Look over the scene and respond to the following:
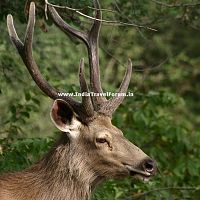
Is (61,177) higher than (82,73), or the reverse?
(82,73)

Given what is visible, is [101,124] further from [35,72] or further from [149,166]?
[35,72]

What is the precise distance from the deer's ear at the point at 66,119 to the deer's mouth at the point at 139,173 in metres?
0.57

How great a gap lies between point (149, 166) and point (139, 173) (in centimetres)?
12

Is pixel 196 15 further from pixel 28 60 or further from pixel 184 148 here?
pixel 28 60

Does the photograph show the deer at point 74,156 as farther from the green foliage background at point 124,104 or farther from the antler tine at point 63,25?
the green foliage background at point 124,104

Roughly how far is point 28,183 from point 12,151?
1263 mm

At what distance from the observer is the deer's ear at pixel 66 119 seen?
27.6ft

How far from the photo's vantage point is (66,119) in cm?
849

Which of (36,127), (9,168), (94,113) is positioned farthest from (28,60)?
(36,127)

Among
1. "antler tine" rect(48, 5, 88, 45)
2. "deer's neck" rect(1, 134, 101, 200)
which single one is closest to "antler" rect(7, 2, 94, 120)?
"deer's neck" rect(1, 134, 101, 200)

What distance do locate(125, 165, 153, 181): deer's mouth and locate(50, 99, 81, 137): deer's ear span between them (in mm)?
573

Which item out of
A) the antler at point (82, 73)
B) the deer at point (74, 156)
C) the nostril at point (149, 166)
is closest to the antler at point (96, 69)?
the antler at point (82, 73)

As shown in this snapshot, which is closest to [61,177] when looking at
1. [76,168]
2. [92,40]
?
[76,168]

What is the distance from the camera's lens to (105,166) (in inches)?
333
